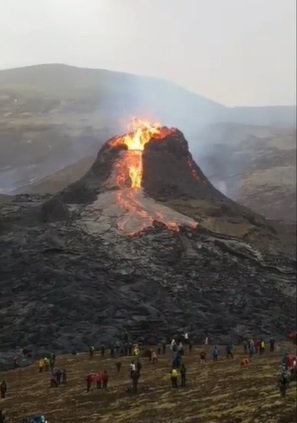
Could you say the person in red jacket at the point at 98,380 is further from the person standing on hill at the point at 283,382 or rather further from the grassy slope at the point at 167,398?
the person standing on hill at the point at 283,382

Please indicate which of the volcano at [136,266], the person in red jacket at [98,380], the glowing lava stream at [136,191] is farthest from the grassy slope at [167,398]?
the glowing lava stream at [136,191]

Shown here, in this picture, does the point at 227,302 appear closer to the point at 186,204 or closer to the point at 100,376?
the point at 186,204

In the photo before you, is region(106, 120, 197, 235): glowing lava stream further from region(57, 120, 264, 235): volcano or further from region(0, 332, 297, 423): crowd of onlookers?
region(0, 332, 297, 423): crowd of onlookers

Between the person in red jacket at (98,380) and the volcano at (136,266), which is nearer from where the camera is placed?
the person in red jacket at (98,380)

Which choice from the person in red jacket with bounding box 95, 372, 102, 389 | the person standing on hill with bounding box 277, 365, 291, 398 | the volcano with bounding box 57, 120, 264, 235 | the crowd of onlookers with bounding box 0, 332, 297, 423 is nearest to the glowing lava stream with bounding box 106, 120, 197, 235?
the volcano with bounding box 57, 120, 264, 235

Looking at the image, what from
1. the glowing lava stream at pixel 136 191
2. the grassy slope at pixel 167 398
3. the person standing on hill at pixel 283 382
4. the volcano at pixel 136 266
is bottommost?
the grassy slope at pixel 167 398
